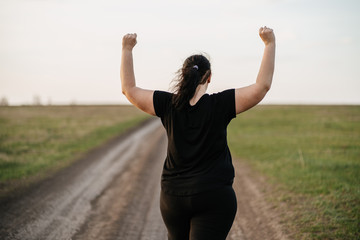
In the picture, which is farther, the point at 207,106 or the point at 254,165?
the point at 254,165

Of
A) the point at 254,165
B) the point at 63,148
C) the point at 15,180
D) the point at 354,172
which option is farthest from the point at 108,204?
the point at 63,148

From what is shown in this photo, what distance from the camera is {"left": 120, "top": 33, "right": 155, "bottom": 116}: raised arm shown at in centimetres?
202

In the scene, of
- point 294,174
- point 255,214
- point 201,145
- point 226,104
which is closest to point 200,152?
point 201,145

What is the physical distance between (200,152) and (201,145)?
0.15ft

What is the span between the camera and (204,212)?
1862 millimetres

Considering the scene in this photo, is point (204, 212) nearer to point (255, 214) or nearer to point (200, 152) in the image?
point (200, 152)

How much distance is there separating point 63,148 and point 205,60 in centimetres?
1441

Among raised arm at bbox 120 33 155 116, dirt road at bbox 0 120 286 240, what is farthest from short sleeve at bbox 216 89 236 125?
dirt road at bbox 0 120 286 240

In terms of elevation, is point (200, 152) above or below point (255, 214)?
above

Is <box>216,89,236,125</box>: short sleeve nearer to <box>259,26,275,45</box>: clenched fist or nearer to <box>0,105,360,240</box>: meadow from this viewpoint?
<box>259,26,275,45</box>: clenched fist

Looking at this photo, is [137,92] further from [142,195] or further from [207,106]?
[142,195]

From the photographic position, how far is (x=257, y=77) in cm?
186

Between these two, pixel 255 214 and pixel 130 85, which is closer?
pixel 130 85

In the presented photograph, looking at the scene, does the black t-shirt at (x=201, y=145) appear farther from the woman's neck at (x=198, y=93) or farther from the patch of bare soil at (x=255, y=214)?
the patch of bare soil at (x=255, y=214)
